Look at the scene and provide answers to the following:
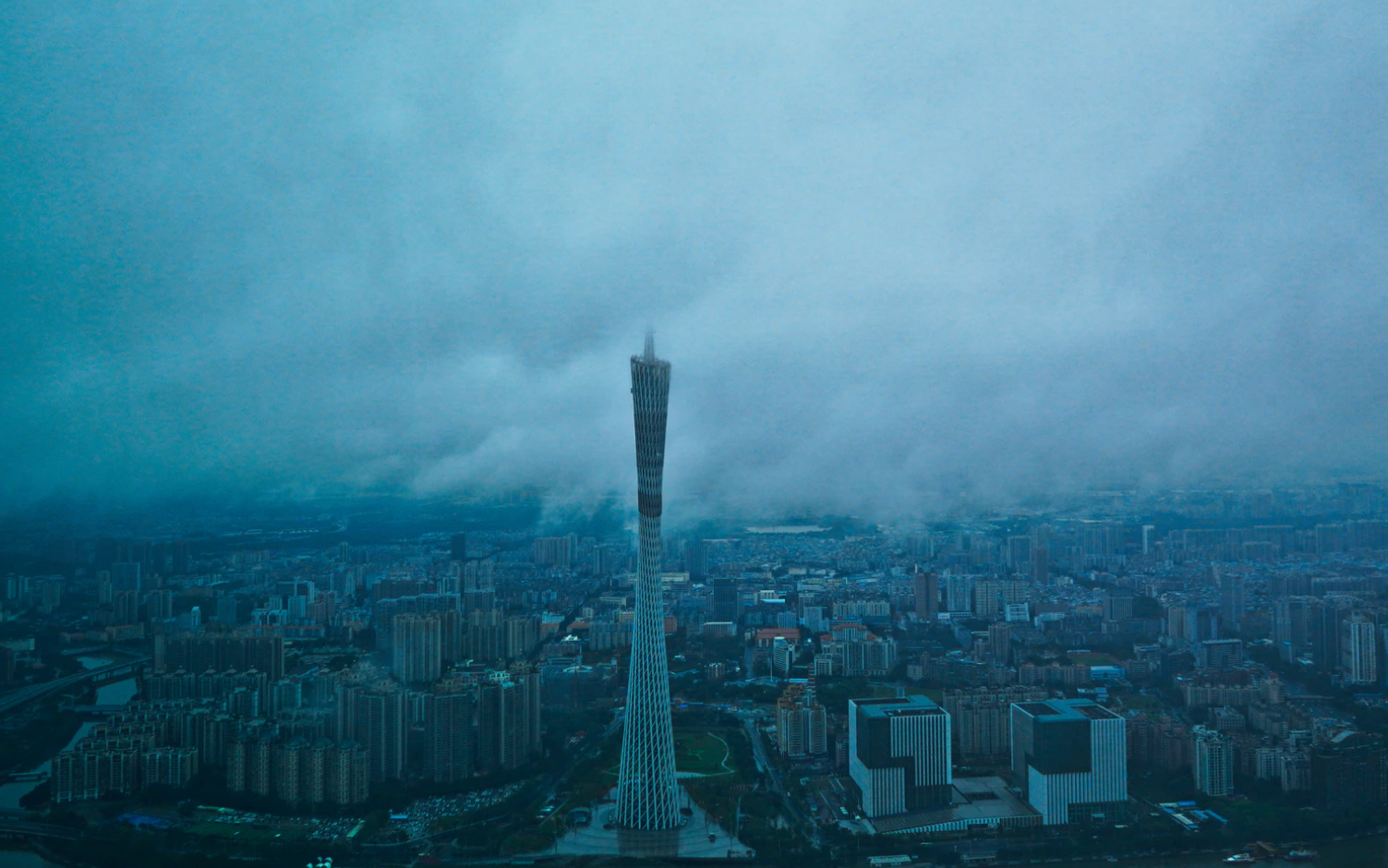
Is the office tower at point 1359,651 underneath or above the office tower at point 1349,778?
above

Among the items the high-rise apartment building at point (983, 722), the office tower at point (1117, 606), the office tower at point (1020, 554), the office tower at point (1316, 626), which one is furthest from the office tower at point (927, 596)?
the high-rise apartment building at point (983, 722)

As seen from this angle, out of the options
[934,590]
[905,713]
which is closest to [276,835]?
[905,713]

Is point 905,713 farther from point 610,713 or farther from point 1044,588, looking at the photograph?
point 1044,588

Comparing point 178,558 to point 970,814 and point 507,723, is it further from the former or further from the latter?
point 970,814

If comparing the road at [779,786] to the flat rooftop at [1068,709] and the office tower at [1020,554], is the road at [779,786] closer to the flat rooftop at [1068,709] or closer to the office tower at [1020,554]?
the flat rooftop at [1068,709]

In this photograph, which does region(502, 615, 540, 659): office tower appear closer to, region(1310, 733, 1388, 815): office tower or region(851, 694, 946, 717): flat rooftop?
region(851, 694, 946, 717): flat rooftop

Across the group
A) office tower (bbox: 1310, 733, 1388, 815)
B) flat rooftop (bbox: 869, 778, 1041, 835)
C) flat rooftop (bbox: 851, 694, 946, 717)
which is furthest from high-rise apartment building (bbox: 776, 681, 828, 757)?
office tower (bbox: 1310, 733, 1388, 815)

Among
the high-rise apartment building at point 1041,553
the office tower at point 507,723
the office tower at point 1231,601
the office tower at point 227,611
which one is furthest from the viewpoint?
the high-rise apartment building at point 1041,553
